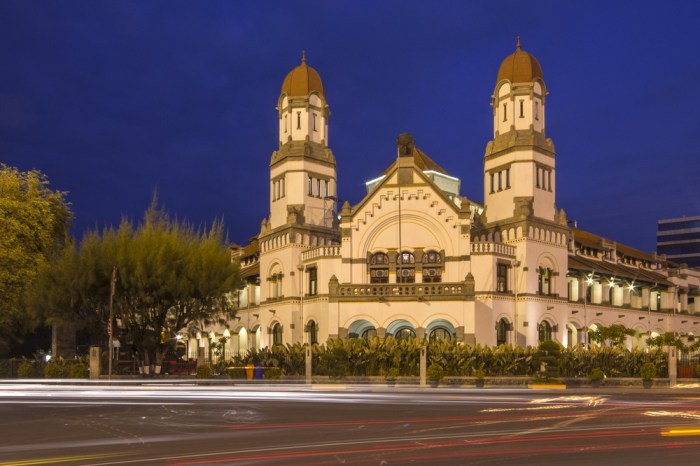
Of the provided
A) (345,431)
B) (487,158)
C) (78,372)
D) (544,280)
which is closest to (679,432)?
(345,431)

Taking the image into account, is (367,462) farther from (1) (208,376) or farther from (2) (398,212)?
(2) (398,212)

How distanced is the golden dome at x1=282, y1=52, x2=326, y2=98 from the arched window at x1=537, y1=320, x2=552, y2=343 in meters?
24.6

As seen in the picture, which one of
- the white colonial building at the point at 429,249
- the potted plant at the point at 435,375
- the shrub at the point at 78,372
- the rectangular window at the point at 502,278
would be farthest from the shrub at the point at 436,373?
the shrub at the point at 78,372

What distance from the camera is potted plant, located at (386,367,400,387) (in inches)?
1801

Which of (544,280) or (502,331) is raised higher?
(544,280)

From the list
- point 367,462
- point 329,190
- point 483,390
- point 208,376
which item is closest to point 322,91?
→ point 329,190

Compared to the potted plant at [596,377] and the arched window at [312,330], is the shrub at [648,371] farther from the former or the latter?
the arched window at [312,330]

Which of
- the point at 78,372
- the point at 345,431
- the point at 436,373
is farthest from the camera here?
the point at 78,372

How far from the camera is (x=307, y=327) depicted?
65.8 m

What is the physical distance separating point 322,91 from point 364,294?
743 inches

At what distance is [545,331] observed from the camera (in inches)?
2542

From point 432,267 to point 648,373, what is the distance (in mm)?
18745

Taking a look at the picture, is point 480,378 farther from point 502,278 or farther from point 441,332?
point 502,278

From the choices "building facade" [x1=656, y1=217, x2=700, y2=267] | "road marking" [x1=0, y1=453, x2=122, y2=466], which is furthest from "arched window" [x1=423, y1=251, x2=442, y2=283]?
Answer: "building facade" [x1=656, y1=217, x2=700, y2=267]
